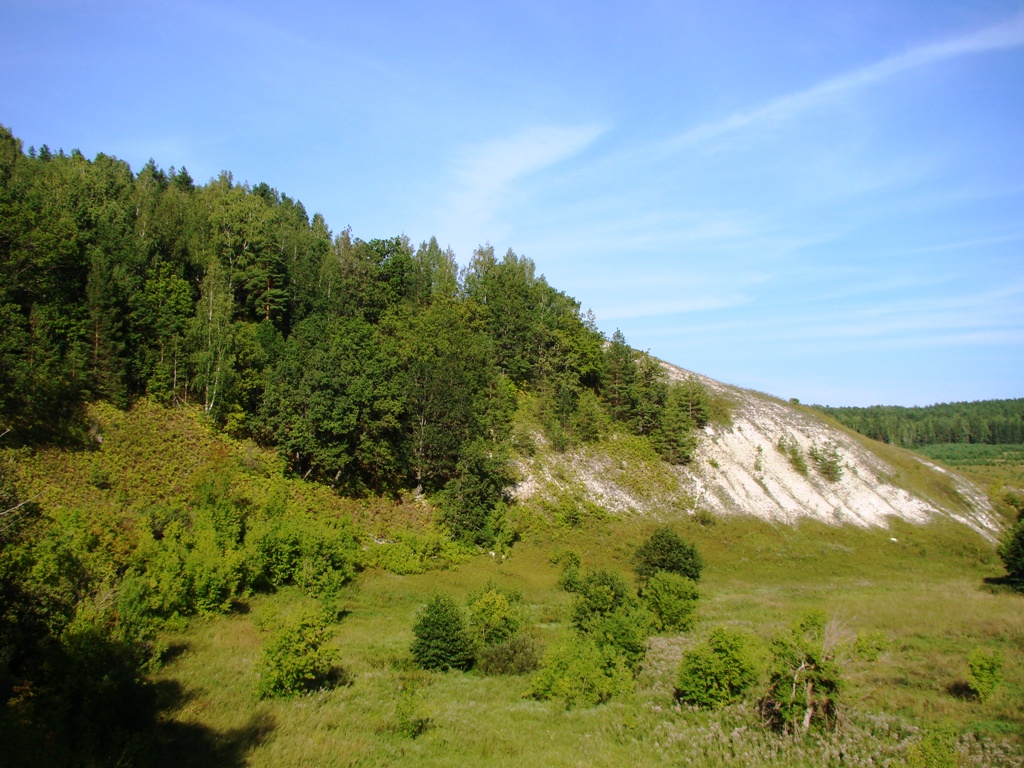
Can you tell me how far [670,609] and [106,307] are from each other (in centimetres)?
4346

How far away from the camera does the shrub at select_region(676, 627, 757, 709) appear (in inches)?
812

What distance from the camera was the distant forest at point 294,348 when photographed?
138 feet

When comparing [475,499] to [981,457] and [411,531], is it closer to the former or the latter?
[411,531]

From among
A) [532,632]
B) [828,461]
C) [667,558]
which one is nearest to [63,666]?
[532,632]

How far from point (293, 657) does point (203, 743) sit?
4137mm

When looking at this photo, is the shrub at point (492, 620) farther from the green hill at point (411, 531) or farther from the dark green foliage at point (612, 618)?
the dark green foliage at point (612, 618)

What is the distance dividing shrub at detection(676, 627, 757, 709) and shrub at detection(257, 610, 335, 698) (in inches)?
494

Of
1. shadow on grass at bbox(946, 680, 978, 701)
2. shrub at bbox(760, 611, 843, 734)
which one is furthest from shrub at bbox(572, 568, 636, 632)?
shadow on grass at bbox(946, 680, 978, 701)

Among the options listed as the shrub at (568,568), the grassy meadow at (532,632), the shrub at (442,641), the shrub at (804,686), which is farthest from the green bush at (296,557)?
the shrub at (804,686)

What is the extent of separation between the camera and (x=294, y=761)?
48.3 ft

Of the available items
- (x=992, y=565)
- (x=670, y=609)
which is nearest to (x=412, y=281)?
(x=670, y=609)

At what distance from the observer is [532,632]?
30.4m

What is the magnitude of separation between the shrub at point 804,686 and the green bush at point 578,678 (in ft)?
18.2

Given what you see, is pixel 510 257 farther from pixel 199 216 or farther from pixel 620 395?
pixel 199 216
